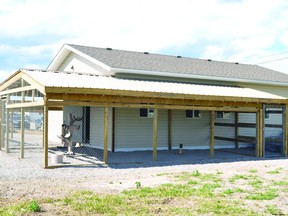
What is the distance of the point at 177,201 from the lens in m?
6.80

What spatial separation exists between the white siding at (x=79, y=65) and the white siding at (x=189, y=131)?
170 inches

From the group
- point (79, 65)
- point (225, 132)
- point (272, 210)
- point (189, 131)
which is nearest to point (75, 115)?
point (79, 65)

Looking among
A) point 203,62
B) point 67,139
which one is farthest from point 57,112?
point 203,62

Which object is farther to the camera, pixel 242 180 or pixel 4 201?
pixel 242 180

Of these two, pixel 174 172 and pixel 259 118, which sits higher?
pixel 259 118

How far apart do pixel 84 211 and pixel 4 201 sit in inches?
67.3

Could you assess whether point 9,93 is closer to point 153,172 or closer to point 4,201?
point 153,172

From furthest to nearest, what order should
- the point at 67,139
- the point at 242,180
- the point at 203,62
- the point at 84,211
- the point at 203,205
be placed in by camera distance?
the point at 203,62 → the point at 67,139 → the point at 242,180 → the point at 203,205 → the point at 84,211

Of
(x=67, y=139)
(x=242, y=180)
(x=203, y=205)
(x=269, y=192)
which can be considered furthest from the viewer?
(x=67, y=139)

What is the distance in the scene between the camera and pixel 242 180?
365 inches

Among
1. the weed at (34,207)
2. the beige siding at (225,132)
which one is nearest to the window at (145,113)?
the beige siding at (225,132)

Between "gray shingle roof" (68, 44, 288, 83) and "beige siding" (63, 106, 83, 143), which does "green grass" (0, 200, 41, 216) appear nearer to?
"gray shingle roof" (68, 44, 288, 83)

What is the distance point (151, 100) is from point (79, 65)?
7.25 metres

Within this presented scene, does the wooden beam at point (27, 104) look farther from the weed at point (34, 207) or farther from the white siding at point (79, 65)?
the weed at point (34, 207)
